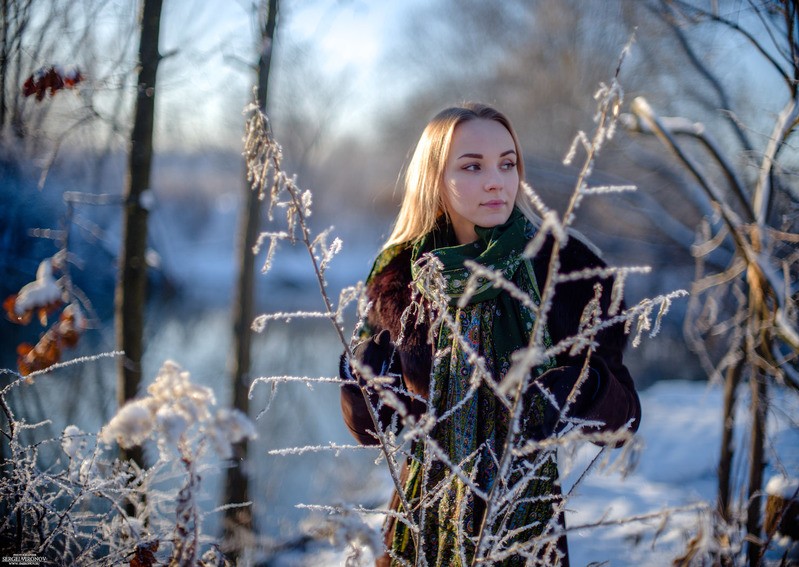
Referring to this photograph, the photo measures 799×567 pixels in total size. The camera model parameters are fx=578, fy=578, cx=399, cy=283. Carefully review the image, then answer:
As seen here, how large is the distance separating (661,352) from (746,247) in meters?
8.52

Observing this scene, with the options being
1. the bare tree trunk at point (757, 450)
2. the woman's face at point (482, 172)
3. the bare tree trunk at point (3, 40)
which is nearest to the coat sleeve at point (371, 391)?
the woman's face at point (482, 172)

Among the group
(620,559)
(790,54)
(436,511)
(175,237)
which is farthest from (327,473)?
(175,237)

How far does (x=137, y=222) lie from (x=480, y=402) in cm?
195

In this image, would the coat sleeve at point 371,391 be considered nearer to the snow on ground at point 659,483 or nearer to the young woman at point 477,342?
the young woman at point 477,342

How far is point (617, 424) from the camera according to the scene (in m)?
1.51

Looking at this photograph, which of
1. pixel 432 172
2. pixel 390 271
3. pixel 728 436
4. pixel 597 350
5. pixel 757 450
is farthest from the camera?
pixel 728 436

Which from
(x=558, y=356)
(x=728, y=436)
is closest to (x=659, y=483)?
(x=728, y=436)

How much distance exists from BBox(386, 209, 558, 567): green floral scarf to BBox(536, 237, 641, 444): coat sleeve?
0.25 ft

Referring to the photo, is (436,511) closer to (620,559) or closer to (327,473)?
(620,559)

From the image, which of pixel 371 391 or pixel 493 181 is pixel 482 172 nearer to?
pixel 493 181

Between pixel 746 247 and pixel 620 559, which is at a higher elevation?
pixel 746 247

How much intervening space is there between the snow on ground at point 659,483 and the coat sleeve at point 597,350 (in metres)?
0.49

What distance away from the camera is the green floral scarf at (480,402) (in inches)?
62.8

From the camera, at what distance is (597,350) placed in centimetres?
156
